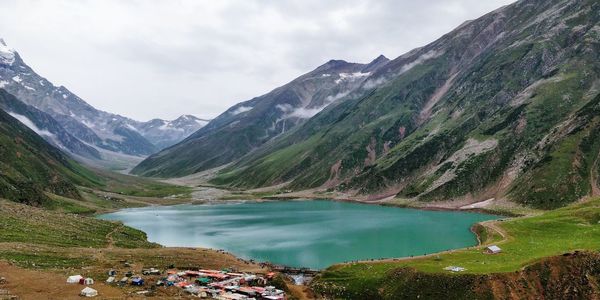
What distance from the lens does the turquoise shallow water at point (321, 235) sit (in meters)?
112

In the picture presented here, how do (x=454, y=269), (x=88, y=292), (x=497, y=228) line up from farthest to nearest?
(x=497, y=228) → (x=454, y=269) → (x=88, y=292)

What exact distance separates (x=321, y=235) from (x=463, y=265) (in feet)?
223

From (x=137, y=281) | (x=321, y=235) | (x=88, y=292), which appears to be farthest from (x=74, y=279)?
(x=321, y=235)

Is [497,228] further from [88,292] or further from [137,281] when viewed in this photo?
[88,292]

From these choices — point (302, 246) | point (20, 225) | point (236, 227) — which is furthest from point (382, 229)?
point (20, 225)

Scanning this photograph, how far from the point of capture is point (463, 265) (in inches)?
3009

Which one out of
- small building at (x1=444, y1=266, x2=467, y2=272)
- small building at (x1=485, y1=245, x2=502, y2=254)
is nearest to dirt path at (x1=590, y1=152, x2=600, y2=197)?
small building at (x1=485, y1=245, x2=502, y2=254)

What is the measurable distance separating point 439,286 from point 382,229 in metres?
81.8

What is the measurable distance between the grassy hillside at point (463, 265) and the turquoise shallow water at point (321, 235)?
18.0 m

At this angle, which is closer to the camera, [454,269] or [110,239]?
[454,269]

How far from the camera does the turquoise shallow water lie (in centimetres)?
11188

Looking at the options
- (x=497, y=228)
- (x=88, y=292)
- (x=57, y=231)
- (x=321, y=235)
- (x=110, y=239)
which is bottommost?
(x=321, y=235)

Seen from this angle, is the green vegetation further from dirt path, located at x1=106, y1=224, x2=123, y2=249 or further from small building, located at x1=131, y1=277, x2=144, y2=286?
small building, located at x1=131, y1=277, x2=144, y2=286

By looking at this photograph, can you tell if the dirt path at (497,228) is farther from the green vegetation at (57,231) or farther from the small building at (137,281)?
the green vegetation at (57,231)
